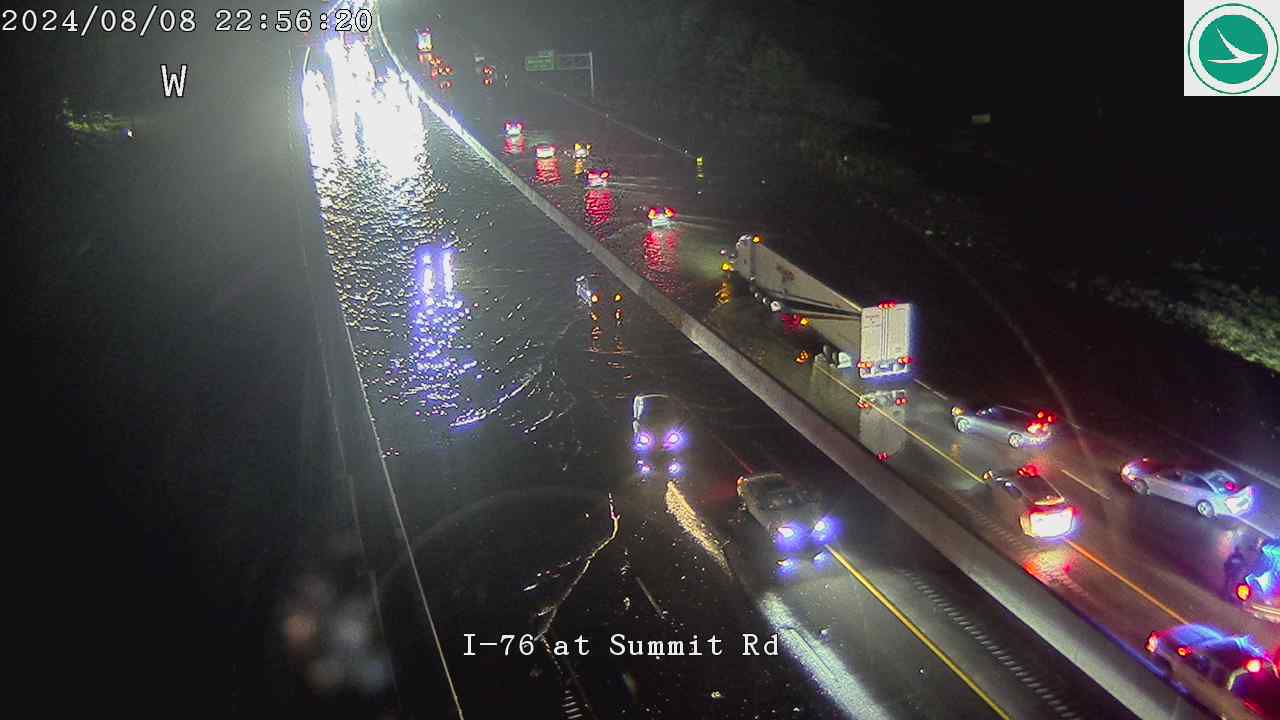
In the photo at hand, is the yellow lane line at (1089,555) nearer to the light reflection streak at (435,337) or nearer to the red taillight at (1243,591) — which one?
the red taillight at (1243,591)

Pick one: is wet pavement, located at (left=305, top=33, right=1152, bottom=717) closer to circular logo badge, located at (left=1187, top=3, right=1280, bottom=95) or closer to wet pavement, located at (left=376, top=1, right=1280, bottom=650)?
wet pavement, located at (left=376, top=1, right=1280, bottom=650)

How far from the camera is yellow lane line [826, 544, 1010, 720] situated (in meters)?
12.7

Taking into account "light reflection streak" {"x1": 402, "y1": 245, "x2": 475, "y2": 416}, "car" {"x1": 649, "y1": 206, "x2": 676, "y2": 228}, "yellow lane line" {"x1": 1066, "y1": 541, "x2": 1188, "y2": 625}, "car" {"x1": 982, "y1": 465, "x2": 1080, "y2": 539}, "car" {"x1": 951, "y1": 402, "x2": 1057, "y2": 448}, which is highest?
"car" {"x1": 649, "y1": 206, "x2": 676, "y2": 228}

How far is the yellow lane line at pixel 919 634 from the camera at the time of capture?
12.7 meters

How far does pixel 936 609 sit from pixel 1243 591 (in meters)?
4.54

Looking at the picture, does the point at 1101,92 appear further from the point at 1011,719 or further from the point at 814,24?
the point at 1011,719

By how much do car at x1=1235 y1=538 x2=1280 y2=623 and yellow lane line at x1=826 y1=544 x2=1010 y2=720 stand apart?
4627 mm

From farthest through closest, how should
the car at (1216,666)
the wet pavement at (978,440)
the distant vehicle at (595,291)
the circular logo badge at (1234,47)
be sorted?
the distant vehicle at (595,291) → the circular logo badge at (1234,47) → the wet pavement at (978,440) → the car at (1216,666)

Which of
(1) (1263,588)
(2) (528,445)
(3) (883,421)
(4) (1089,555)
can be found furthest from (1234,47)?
(2) (528,445)

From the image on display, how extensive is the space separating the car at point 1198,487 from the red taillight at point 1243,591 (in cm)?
283

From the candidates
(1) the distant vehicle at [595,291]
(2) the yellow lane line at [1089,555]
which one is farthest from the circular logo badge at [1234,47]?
(1) the distant vehicle at [595,291]

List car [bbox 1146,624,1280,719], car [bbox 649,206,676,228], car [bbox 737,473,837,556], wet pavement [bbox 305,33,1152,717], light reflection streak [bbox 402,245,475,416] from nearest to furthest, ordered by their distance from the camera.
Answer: car [bbox 1146,624,1280,719]
wet pavement [bbox 305,33,1152,717]
car [bbox 737,473,837,556]
light reflection streak [bbox 402,245,475,416]
car [bbox 649,206,676,228]

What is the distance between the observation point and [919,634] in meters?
14.1

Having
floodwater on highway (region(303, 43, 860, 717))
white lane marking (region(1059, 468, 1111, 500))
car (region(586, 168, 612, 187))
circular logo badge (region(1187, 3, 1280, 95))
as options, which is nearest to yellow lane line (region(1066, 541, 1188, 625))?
white lane marking (region(1059, 468, 1111, 500))
